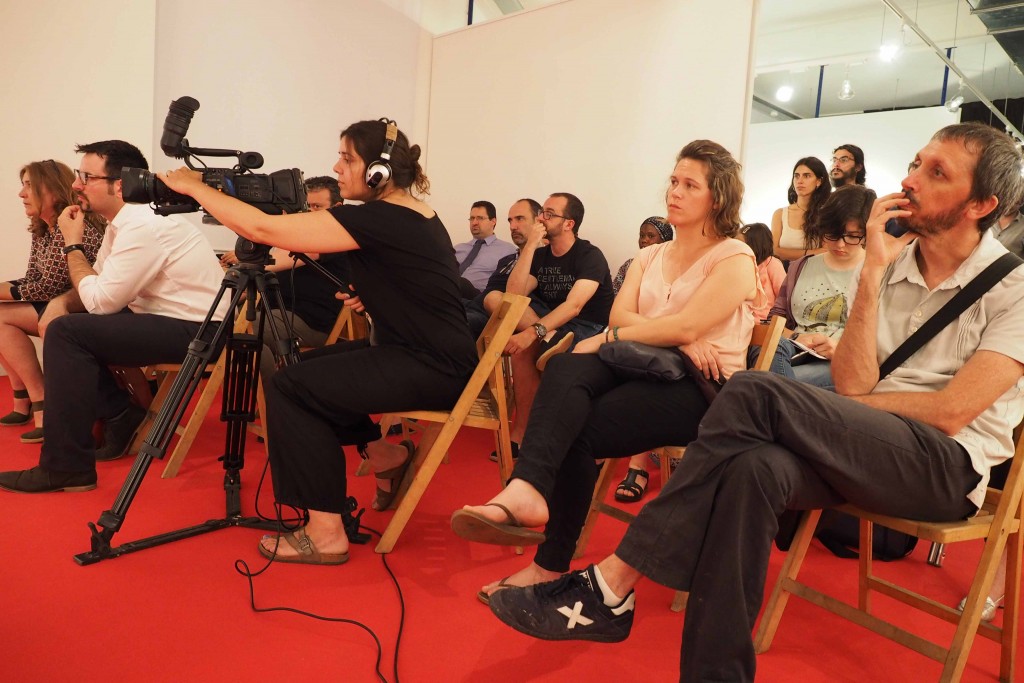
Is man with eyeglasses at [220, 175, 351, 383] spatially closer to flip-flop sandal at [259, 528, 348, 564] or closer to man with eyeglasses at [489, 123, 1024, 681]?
flip-flop sandal at [259, 528, 348, 564]

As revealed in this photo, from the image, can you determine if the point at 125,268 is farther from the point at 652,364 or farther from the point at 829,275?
the point at 829,275

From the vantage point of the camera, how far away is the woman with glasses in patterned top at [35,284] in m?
3.39


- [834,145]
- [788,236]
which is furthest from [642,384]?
[834,145]

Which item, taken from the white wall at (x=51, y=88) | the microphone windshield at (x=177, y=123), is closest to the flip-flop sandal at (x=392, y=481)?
the microphone windshield at (x=177, y=123)

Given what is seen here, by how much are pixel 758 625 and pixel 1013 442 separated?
0.74 meters

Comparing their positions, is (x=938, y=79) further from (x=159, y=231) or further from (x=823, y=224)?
(x=159, y=231)

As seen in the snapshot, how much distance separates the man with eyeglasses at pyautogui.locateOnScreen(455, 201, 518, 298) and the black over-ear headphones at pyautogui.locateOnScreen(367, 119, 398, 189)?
2.54m

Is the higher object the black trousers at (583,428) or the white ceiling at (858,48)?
the white ceiling at (858,48)

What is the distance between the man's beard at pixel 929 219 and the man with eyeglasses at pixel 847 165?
9.66 feet

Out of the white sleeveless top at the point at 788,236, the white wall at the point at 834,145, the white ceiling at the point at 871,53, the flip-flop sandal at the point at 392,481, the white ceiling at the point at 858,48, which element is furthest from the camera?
the white wall at the point at 834,145

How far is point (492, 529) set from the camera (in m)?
1.55

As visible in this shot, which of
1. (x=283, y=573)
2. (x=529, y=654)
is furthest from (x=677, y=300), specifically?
(x=283, y=573)

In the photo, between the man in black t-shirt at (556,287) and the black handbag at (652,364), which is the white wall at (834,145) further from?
the black handbag at (652,364)

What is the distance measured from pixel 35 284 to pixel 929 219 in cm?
375
